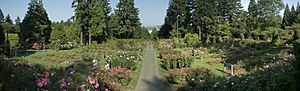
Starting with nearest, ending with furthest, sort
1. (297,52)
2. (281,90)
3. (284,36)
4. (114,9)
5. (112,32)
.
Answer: (297,52)
(281,90)
(284,36)
(112,32)
(114,9)

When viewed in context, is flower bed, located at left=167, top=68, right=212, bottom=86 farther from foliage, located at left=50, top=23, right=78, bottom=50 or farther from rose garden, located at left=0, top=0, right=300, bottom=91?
foliage, located at left=50, top=23, right=78, bottom=50

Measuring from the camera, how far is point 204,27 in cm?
6525

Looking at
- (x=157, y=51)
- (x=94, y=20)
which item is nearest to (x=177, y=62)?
(x=157, y=51)

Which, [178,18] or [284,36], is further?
[178,18]

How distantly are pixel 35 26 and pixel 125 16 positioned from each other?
21.4 metres

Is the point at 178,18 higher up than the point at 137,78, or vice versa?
the point at 178,18

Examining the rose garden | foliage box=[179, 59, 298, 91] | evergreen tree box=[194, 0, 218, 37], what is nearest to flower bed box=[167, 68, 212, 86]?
the rose garden

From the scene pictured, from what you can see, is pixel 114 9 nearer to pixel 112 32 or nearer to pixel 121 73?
pixel 112 32

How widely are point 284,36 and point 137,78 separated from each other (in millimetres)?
26424

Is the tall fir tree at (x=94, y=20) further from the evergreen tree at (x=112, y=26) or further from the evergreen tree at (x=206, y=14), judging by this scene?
the evergreen tree at (x=206, y=14)

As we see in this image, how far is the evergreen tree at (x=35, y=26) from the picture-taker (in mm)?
48406

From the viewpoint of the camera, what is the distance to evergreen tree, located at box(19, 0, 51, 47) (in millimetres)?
48406

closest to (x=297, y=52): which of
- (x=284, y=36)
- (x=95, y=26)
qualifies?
(x=284, y=36)

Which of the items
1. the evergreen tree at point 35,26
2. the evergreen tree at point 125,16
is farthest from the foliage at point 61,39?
the evergreen tree at point 125,16
